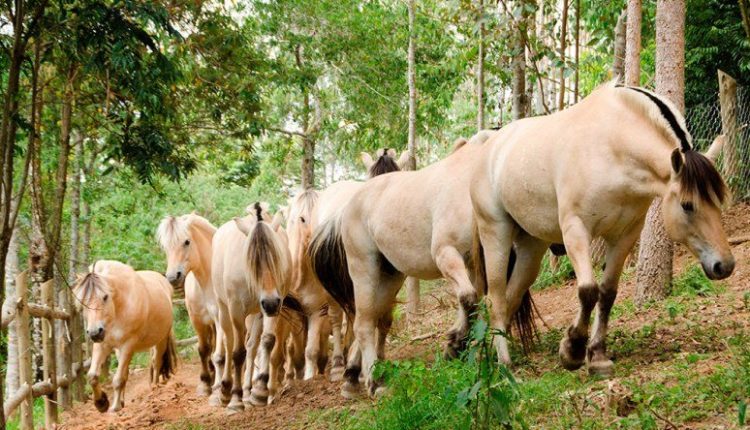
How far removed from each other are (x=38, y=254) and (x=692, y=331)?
782cm

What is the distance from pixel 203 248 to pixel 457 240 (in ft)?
18.5

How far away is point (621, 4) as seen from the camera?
13305mm

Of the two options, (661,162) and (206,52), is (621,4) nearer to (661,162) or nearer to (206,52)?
(206,52)

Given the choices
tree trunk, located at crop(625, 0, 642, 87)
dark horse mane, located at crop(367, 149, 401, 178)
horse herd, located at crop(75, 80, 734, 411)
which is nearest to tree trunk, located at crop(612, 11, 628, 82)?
tree trunk, located at crop(625, 0, 642, 87)

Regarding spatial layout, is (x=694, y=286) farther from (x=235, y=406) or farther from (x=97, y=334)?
(x=97, y=334)

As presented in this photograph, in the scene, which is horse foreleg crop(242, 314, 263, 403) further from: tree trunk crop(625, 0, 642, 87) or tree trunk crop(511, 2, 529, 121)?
tree trunk crop(625, 0, 642, 87)

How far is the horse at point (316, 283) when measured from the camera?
9859 millimetres

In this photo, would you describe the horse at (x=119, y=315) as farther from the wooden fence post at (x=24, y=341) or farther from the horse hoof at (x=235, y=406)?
the horse hoof at (x=235, y=406)

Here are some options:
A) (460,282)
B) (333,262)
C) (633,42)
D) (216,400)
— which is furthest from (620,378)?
(216,400)

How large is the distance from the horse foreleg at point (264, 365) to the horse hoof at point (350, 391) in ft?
6.30

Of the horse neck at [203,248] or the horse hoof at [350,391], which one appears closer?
the horse hoof at [350,391]

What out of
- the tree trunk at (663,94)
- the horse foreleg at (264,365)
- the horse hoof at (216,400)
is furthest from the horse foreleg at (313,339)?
the tree trunk at (663,94)

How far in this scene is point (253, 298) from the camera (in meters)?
9.70

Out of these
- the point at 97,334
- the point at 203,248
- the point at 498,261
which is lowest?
the point at 97,334
